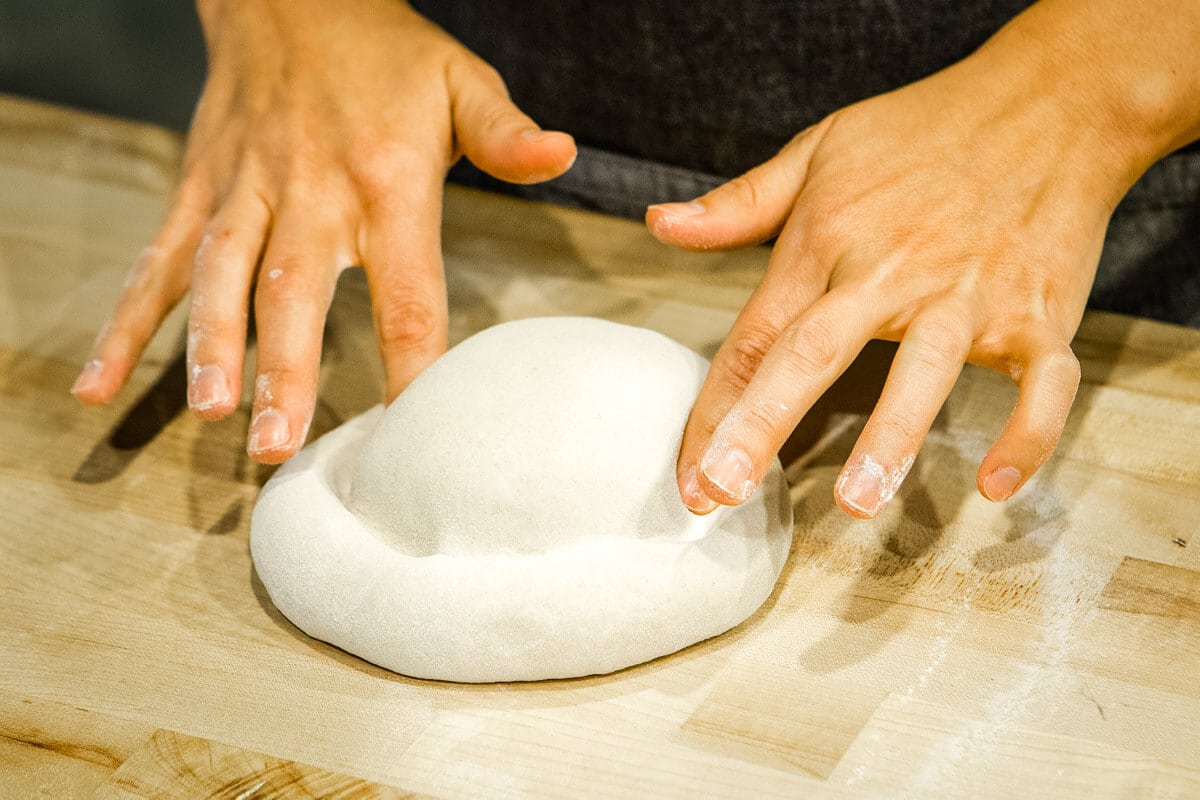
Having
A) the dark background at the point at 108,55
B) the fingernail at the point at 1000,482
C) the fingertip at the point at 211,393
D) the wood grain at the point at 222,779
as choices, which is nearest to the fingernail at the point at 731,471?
the fingernail at the point at 1000,482

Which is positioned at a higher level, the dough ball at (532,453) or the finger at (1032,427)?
the finger at (1032,427)

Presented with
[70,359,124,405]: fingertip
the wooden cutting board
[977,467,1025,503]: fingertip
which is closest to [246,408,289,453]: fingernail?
the wooden cutting board

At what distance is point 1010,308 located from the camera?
0.94 m

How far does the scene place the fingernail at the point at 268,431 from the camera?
3.16 feet

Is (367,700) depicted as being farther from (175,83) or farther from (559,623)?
(175,83)

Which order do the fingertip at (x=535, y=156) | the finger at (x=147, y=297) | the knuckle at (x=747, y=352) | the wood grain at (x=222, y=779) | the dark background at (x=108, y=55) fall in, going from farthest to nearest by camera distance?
the dark background at (x=108, y=55) < the finger at (x=147, y=297) < the fingertip at (x=535, y=156) < the knuckle at (x=747, y=352) < the wood grain at (x=222, y=779)

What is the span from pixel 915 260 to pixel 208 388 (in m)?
0.68

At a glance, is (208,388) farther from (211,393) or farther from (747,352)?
(747,352)

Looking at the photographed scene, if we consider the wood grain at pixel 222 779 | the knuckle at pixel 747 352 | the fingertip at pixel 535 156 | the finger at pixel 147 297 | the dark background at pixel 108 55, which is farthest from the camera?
the dark background at pixel 108 55

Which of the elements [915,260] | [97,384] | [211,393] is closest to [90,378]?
[97,384]

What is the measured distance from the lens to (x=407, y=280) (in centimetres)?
112

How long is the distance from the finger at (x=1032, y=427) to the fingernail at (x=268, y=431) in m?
0.62

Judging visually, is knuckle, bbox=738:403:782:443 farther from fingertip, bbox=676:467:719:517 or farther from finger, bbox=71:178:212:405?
finger, bbox=71:178:212:405

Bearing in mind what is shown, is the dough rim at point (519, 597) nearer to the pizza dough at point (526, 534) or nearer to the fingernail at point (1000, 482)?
the pizza dough at point (526, 534)
